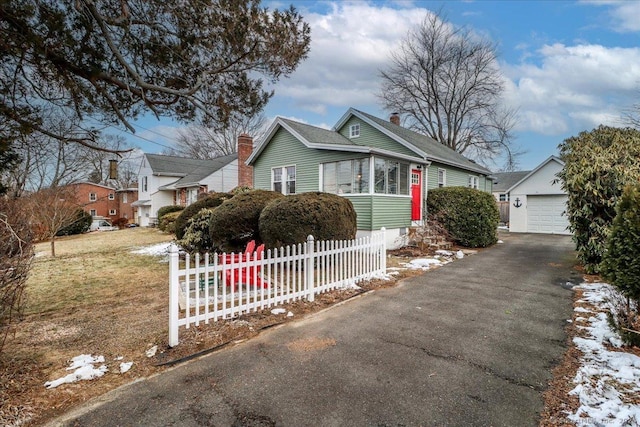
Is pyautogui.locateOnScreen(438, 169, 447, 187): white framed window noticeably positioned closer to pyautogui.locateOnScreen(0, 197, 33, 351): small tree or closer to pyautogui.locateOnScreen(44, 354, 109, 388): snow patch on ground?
→ pyautogui.locateOnScreen(44, 354, 109, 388): snow patch on ground

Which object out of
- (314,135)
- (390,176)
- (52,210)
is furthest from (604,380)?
(52,210)

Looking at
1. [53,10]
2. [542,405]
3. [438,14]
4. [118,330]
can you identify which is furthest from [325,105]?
[542,405]

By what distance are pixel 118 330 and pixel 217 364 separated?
217cm

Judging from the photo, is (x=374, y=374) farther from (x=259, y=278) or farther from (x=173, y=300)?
(x=259, y=278)

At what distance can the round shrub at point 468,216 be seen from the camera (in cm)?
1257

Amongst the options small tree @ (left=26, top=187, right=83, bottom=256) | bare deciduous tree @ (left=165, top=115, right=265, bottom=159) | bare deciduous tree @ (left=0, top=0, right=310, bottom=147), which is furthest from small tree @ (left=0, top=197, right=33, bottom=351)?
bare deciduous tree @ (left=165, top=115, right=265, bottom=159)

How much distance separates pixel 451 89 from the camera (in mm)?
28625

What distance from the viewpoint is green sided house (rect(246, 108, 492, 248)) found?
11.8 m

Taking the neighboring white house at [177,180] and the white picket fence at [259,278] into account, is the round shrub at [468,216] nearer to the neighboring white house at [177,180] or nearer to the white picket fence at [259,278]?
the white picket fence at [259,278]

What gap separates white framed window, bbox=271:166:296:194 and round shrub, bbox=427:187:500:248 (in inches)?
259

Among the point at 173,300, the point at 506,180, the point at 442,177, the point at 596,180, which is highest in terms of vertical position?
the point at 506,180

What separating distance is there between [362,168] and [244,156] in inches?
467

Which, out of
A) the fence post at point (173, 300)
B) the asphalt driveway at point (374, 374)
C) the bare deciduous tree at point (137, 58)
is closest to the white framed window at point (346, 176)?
the bare deciduous tree at point (137, 58)

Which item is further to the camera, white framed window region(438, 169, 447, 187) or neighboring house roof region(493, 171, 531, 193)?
neighboring house roof region(493, 171, 531, 193)
